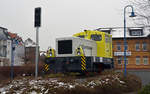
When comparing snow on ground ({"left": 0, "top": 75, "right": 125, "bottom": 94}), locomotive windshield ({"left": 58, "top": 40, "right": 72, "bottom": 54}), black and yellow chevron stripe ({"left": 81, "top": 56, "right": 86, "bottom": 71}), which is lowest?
snow on ground ({"left": 0, "top": 75, "right": 125, "bottom": 94})

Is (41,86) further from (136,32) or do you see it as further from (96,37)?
(136,32)

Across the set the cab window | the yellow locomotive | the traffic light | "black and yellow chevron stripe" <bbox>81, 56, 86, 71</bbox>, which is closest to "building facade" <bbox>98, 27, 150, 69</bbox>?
the cab window

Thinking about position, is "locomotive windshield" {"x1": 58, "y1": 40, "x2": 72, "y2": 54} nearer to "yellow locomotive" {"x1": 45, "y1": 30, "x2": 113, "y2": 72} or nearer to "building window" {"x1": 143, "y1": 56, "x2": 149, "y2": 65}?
"yellow locomotive" {"x1": 45, "y1": 30, "x2": 113, "y2": 72}

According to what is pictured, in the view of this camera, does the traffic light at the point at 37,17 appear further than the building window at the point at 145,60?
No

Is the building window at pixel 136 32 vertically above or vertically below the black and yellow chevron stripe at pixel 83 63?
above

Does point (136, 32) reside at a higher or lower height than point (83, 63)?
higher

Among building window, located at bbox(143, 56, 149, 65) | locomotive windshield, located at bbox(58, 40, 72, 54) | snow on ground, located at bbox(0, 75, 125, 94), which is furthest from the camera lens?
building window, located at bbox(143, 56, 149, 65)

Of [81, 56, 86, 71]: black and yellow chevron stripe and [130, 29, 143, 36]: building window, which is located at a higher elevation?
[130, 29, 143, 36]: building window

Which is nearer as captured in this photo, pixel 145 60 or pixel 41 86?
pixel 41 86

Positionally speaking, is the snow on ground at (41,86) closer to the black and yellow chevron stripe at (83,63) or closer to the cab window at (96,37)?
the black and yellow chevron stripe at (83,63)

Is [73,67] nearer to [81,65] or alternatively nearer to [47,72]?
[81,65]

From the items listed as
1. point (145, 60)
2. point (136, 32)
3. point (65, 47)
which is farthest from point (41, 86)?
point (136, 32)

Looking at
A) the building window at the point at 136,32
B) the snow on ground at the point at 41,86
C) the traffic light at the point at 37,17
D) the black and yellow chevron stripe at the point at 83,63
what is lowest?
the snow on ground at the point at 41,86

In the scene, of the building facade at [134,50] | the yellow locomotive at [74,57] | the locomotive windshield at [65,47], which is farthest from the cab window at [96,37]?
the building facade at [134,50]
